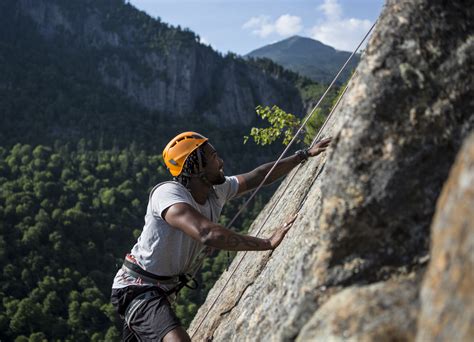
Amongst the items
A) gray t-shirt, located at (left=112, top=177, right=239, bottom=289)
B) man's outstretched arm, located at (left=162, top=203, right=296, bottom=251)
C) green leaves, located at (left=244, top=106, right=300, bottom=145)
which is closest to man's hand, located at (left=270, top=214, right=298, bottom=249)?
Result: man's outstretched arm, located at (left=162, top=203, right=296, bottom=251)

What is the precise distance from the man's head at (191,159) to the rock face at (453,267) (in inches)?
113

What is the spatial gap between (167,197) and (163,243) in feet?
1.85

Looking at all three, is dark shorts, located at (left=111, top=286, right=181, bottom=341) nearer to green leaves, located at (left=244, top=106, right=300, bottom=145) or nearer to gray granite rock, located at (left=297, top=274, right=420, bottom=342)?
gray granite rock, located at (left=297, top=274, right=420, bottom=342)

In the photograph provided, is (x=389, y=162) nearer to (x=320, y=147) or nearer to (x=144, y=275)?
(x=320, y=147)

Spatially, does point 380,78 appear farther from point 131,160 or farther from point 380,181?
point 131,160

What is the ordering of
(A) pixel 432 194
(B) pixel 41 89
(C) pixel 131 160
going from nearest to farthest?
1. (A) pixel 432 194
2. (C) pixel 131 160
3. (B) pixel 41 89

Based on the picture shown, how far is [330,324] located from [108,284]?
8058 cm

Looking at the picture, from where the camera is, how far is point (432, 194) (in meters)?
2.68

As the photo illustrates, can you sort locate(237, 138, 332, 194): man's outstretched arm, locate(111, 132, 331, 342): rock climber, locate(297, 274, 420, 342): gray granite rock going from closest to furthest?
locate(297, 274, 420, 342): gray granite rock, locate(111, 132, 331, 342): rock climber, locate(237, 138, 332, 194): man's outstretched arm

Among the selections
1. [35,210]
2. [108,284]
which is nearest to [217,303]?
[108,284]

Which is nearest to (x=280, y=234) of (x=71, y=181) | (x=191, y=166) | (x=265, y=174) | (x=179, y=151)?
(x=191, y=166)

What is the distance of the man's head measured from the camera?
15.1 ft

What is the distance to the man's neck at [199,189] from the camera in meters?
4.68

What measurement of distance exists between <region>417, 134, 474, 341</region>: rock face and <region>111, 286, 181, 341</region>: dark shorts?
289 centimetres
